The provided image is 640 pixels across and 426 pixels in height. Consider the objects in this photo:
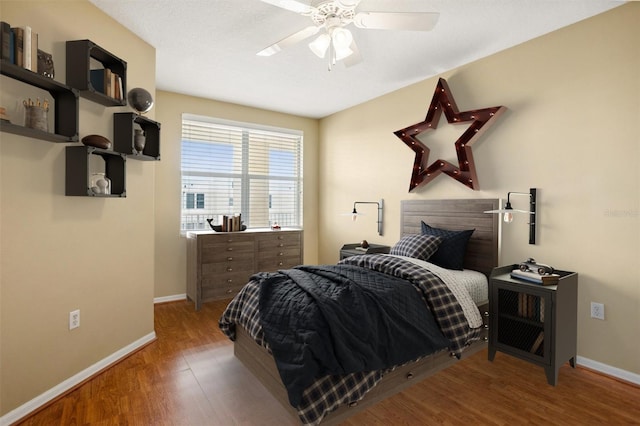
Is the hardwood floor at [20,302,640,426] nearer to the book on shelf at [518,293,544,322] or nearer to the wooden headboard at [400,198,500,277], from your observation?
the book on shelf at [518,293,544,322]

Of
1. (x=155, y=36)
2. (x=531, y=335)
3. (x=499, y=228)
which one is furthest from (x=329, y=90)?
(x=531, y=335)

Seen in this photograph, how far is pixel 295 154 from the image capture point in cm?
521

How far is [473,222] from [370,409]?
1982 millimetres

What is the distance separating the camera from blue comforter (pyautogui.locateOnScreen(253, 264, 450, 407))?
1721 millimetres

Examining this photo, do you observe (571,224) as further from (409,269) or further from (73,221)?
(73,221)

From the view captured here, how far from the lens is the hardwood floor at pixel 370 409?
189 centimetres

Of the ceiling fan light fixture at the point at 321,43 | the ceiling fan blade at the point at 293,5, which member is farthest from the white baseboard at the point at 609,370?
the ceiling fan blade at the point at 293,5

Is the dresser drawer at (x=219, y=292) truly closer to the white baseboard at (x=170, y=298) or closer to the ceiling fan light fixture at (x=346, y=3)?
the white baseboard at (x=170, y=298)

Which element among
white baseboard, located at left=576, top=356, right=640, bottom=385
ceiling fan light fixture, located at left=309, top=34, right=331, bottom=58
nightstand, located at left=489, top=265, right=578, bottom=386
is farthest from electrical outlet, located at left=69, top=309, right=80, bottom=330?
white baseboard, located at left=576, top=356, right=640, bottom=385

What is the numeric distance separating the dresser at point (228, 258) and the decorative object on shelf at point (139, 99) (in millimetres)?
1531

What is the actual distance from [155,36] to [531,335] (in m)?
3.73

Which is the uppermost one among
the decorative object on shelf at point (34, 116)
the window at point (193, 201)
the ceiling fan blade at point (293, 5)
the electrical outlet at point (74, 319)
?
the ceiling fan blade at point (293, 5)

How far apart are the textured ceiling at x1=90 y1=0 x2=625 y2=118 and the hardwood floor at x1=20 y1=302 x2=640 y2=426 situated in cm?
259

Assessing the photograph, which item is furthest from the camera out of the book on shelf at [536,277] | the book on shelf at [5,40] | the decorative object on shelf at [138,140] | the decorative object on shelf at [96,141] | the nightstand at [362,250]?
the nightstand at [362,250]
